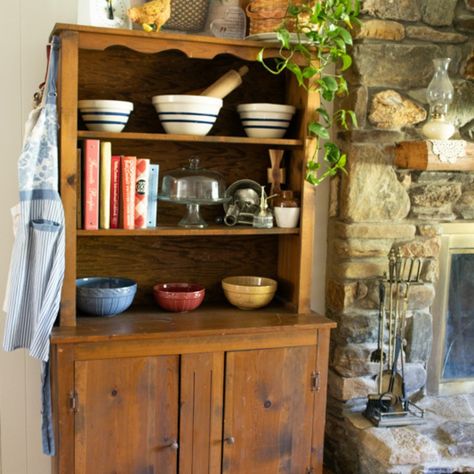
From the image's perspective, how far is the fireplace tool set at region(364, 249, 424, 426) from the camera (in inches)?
95.6

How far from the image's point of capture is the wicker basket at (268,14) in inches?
83.7

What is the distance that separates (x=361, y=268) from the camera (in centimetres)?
250

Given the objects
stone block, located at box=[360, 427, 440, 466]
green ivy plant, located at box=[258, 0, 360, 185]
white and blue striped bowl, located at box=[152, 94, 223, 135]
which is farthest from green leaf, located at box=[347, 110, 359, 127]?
stone block, located at box=[360, 427, 440, 466]

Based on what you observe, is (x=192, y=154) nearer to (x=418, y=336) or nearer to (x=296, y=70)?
(x=296, y=70)

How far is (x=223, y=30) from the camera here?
228 cm

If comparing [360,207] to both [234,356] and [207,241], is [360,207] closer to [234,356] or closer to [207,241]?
[207,241]

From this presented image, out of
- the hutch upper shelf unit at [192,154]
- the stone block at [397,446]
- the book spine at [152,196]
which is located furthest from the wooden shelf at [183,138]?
the stone block at [397,446]

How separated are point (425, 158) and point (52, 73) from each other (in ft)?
4.20

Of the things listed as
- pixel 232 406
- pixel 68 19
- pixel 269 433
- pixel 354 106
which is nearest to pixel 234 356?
pixel 232 406

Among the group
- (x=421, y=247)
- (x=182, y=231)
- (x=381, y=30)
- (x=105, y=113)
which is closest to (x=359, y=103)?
(x=381, y=30)

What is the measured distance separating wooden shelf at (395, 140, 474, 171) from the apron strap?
1.25 metres

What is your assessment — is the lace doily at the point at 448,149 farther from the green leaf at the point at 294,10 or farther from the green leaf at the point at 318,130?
the green leaf at the point at 294,10

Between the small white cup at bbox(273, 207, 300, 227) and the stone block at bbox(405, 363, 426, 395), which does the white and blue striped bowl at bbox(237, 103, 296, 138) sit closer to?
the small white cup at bbox(273, 207, 300, 227)

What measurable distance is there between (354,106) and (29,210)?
1.22m
